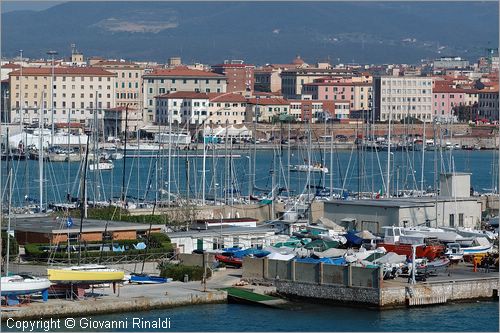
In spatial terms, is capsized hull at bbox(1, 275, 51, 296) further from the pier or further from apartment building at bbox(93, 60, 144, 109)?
apartment building at bbox(93, 60, 144, 109)

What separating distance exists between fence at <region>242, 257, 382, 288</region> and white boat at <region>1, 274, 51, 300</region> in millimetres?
2758

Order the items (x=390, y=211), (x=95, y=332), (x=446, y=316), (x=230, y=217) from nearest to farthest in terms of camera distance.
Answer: (x=95, y=332)
(x=446, y=316)
(x=390, y=211)
(x=230, y=217)

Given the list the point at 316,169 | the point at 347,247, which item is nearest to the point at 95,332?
the point at 347,247

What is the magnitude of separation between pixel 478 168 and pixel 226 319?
1363 inches

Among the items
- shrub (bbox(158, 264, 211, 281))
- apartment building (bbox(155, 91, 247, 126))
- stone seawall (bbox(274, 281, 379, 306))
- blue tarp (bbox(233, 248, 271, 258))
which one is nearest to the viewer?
stone seawall (bbox(274, 281, 379, 306))

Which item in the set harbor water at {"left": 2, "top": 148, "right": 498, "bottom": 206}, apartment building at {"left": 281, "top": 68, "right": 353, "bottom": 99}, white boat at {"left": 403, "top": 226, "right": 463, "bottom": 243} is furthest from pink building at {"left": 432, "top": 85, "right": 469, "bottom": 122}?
white boat at {"left": 403, "top": 226, "right": 463, "bottom": 243}

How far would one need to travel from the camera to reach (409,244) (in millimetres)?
18719

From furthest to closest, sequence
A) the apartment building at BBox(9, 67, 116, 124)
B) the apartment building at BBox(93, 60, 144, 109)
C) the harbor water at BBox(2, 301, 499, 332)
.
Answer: the apartment building at BBox(93, 60, 144, 109) → the apartment building at BBox(9, 67, 116, 124) → the harbor water at BBox(2, 301, 499, 332)

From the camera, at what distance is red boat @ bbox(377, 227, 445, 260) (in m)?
18.1

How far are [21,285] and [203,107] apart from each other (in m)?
54.0

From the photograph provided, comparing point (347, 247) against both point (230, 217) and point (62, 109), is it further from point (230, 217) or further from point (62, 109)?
point (62, 109)

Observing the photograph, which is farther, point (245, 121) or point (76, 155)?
point (245, 121)

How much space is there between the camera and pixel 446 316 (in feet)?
51.9

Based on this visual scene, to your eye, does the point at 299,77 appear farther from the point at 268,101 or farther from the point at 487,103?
the point at 268,101
